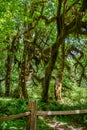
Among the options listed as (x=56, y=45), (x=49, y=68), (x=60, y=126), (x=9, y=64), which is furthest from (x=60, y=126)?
(x=9, y=64)

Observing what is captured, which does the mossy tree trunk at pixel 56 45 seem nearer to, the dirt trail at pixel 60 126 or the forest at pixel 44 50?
the forest at pixel 44 50

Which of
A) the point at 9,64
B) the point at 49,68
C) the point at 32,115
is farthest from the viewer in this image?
the point at 9,64

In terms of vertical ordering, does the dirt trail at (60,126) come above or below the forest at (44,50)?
below

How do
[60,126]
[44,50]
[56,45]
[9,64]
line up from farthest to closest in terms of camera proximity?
[9,64] < [44,50] < [56,45] < [60,126]

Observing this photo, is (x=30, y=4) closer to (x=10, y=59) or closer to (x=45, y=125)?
(x=10, y=59)

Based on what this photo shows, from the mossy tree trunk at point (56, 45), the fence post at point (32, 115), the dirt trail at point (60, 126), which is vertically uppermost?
Answer: the mossy tree trunk at point (56, 45)

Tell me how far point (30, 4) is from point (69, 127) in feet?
29.0

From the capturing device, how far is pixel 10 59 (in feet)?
77.4

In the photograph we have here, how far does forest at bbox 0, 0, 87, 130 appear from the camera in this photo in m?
14.1

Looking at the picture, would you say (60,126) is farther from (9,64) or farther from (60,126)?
(9,64)

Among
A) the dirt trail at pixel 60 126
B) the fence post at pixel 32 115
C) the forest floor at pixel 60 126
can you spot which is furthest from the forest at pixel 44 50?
the fence post at pixel 32 115

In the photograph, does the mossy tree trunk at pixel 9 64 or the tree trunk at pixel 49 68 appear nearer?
the tree trunk at pixel 49 68

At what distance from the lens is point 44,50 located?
20703 mm

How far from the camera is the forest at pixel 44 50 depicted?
14133mm
